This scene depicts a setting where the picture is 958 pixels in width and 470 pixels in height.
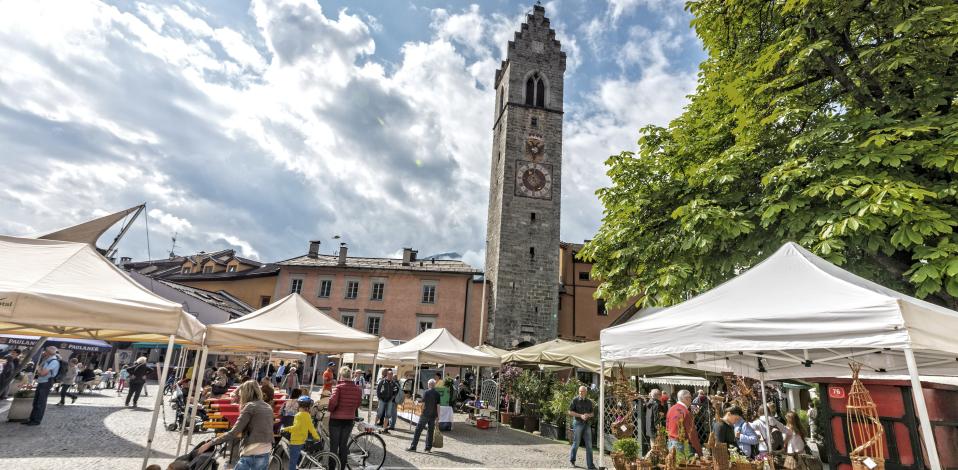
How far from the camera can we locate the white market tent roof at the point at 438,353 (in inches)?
536

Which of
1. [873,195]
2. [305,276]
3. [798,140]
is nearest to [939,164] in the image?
[873,195]

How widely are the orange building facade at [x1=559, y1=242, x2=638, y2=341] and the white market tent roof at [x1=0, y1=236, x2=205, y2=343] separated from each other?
29591 millimetres

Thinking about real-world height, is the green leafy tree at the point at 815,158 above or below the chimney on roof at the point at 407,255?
below

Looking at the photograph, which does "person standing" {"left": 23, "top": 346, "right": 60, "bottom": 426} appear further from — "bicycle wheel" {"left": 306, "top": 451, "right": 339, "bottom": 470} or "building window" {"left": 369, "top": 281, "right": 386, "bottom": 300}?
"building window" {"left": 369, "top": 281, "right": 386, "bottom": 300}

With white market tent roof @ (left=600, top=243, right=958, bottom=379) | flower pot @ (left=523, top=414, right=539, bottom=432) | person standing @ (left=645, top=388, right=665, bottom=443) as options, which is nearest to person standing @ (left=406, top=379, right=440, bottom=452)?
→ person standing @ (left=645, top=388, right=665, bottom=443)

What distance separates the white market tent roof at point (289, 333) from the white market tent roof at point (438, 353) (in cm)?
477

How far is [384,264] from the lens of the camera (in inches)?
1473

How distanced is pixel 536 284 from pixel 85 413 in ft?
75.1

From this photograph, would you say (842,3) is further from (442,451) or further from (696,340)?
(442,451)

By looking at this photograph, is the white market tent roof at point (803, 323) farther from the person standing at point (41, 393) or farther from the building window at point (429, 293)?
the building window at point (429, 293)

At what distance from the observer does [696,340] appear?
4730mm

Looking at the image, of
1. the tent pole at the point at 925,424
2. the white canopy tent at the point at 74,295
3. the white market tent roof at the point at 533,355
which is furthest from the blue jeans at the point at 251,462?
the white market tent roof at the point at 533,355

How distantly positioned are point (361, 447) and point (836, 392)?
7192 millimetres

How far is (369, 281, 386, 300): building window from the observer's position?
35219 millimetres
